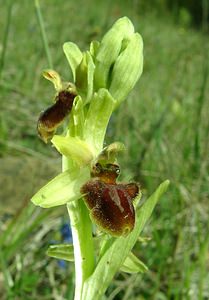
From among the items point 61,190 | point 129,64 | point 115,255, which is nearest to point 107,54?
point 129,64

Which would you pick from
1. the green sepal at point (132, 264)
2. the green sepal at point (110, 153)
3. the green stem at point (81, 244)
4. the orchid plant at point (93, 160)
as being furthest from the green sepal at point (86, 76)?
the green sepal at point (132, 264)

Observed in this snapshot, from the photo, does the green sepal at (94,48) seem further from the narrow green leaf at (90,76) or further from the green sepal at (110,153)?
the green sepal at (110,153)

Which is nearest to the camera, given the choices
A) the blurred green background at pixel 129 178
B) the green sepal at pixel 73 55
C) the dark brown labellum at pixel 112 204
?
the dark brown labellum at pixel 112 204

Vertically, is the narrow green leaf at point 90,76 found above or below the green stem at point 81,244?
above

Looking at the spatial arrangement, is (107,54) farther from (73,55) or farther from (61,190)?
(61,190)

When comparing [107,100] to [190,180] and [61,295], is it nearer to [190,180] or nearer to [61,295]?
[61,295]

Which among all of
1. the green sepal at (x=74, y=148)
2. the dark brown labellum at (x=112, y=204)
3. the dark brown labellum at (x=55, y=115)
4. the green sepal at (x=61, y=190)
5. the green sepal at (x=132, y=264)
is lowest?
the green sepal at (x=132, y=264)

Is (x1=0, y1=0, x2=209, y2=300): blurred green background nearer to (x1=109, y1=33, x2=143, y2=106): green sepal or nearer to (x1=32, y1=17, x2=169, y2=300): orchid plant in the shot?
(x1=32, y1=17, x2=169, y2=300): orchid plant

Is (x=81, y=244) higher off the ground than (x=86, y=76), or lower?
lower
